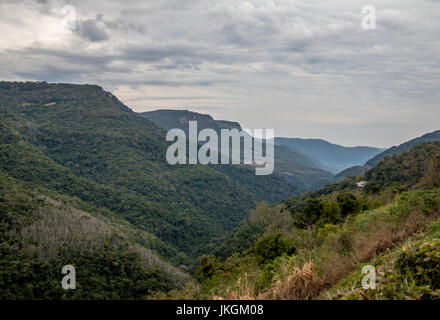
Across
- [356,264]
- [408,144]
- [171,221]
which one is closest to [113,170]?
[171,221]

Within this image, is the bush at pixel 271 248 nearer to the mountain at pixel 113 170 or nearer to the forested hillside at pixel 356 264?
the forested hillside at pixel 356 264

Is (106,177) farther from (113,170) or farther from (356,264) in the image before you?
(356,264)

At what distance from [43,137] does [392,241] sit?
85.4 m

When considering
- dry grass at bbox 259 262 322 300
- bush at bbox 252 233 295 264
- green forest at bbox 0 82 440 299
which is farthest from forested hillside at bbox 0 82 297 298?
dry grass at bbox 259 262 322 300

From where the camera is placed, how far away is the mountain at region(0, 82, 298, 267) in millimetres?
52778

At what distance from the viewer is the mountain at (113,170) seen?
52.8 meters

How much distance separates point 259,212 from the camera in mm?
45250

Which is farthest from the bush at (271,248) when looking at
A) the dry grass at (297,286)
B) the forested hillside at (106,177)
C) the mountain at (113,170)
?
the mountain at (113,170)

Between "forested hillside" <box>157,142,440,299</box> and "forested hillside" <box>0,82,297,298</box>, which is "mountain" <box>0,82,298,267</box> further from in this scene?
"forested hillside" <box>157,142,440,299</box>

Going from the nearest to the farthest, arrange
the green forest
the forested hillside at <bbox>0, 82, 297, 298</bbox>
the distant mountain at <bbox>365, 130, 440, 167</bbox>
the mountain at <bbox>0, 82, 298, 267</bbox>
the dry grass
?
the dry grass
the green forest
the forested hillside at <bbox>0, 82, 297, 298</bbox>
the mountain at <bbox>0, 82, 298, 267</bbox>
the distant mountain at <bbox>365, 130, 440, 167</bbox>

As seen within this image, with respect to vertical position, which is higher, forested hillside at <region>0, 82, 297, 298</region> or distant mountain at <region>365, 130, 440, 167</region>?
distant mountain at <region>365, 130, 440, 167</region>

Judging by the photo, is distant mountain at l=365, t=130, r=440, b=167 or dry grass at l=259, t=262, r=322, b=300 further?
distant mountain at l=365, t=130, r=440, b=167

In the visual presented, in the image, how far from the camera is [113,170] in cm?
7106
